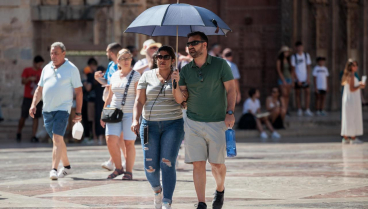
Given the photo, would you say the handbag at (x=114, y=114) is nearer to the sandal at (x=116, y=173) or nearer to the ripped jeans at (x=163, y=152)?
the sandal at (x=116, y=173)

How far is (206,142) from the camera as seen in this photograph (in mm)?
7668

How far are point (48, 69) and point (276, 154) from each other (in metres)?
4.99

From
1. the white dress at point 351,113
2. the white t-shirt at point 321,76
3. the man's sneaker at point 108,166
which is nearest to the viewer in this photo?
the man's sneaker at point 108,166

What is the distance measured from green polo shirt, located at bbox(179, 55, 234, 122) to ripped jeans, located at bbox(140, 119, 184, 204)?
0.27 m

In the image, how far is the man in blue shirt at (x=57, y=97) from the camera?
1037cm

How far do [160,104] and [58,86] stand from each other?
2.98 m

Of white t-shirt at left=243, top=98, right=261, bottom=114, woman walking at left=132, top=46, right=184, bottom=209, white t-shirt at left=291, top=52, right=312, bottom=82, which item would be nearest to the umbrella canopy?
woman walking at left=132, top=46, right=184, bottom=209

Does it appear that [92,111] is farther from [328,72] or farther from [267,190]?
[267,190]

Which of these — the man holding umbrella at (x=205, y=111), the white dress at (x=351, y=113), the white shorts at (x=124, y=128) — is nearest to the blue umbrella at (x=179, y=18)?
the man holding umbrella at (x=205, y=111)

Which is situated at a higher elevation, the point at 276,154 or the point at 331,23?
the point at 331,23

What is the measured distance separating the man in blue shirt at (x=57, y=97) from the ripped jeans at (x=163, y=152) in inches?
112

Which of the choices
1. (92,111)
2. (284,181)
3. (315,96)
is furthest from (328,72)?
(284,181)

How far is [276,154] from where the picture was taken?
45.1 feet

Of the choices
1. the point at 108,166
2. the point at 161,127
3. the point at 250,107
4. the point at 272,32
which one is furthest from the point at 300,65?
the point at 161,127
